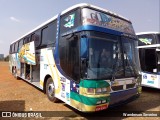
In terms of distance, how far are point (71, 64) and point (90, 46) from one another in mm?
893

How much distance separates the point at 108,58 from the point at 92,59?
1.98 ft

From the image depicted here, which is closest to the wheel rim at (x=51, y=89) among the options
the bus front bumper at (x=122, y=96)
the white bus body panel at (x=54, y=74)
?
the white bus body panel at (x=54, y=74)

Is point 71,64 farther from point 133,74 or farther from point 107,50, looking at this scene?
point 133,74

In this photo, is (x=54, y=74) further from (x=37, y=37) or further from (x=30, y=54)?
(x=30, y=54)

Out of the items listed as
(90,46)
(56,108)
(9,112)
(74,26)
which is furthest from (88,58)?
(9,112)

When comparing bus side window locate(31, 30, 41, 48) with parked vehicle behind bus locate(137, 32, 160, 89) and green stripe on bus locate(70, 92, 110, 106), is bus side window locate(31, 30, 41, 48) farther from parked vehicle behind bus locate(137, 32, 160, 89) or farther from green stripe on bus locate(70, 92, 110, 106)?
parked vehicle behind bus locate(137, 32, 160, 89)

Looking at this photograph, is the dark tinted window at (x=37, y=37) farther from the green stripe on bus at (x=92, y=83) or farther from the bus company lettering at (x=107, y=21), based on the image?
the green stripe on bus at (x=92, y=83)

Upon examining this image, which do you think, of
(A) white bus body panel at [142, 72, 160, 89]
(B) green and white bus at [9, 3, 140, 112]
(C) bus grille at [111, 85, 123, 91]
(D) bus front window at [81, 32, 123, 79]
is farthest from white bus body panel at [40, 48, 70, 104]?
(A) white bus body panel at [142, 72, 160, 89]

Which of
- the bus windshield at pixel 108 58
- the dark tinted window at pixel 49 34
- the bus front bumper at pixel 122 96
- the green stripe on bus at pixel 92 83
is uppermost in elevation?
the dark tinted window at pixel 49 34

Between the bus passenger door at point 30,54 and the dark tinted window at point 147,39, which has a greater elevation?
the dark tinted window at point 147,39

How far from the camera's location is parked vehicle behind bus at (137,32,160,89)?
31.0 ft

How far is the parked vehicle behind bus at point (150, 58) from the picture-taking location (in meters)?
9.44

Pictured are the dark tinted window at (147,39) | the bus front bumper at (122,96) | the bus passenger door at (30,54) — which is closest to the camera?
the bus front bumper at (122,96)

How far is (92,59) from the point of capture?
4.94 m
